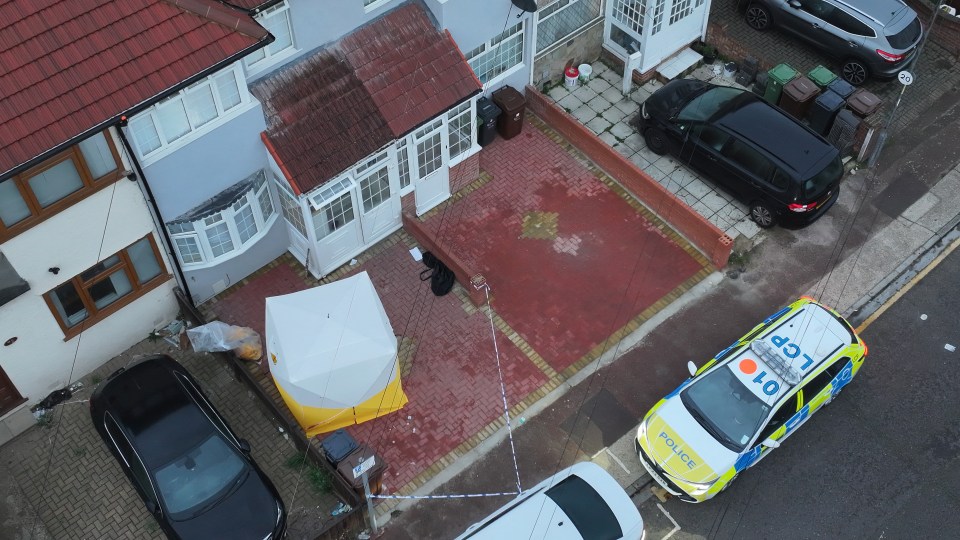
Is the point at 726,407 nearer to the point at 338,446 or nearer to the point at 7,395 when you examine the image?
the point at 338,446

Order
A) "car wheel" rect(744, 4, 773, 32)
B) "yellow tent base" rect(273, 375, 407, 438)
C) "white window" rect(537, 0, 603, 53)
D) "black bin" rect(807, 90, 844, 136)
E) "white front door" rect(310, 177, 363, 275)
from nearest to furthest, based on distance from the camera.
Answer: "yellow tent base" rect(273, 375, 407, 438) → "white front door" rect(310, 177, 363, 275) → "black bin" rect(807, 90, 844, 136) → "white window" rect(537, 0, 603, 53) → "car wheel" rect(744, 4, 773, 32)

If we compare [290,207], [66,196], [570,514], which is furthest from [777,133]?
[66,196]

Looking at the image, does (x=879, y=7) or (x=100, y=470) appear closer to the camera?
(x=100, y=470)

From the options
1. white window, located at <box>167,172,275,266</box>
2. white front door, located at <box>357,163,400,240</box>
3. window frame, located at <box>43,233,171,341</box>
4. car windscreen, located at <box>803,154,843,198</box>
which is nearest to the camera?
window frame, located at <box>43,233,171,341</box>

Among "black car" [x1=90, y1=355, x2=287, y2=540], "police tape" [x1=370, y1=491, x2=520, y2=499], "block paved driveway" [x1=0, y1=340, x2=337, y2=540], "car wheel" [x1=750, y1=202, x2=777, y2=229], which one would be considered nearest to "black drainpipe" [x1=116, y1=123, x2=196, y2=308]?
"block paved driveway" [x1=0, y1=340, x2=337, y2=540]

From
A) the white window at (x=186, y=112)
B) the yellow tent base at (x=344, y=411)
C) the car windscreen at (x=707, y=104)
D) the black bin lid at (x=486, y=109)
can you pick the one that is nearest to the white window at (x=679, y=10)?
the car windscreen at (x=707, y=104)

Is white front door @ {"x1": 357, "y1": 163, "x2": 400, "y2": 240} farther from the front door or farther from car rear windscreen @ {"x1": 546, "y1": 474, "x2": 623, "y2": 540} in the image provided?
the front door

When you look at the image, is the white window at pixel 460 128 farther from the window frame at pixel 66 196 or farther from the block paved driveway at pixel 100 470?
the window frame at pixel 66 196
